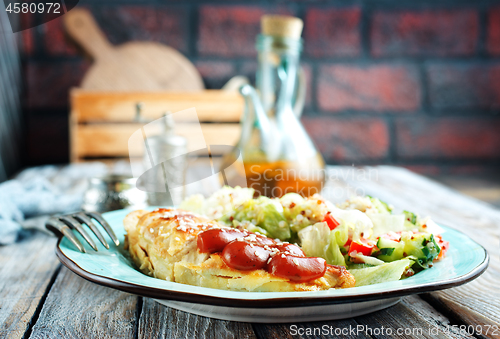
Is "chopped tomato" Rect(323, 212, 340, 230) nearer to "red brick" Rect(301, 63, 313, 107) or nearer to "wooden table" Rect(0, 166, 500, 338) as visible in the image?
"wooden table" Rect(0, 166, 500, 338)

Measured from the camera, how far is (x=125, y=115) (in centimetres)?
186

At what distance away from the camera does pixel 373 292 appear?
1.40 feet

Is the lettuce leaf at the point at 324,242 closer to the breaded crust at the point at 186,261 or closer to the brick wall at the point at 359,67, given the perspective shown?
the breaded crust at the point at 186,261

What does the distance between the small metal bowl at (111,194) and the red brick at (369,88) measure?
1383 millimetres

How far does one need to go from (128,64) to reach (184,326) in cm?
167

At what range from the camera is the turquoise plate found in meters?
0.41

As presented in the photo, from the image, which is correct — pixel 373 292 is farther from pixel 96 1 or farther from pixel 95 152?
pixel 96 1

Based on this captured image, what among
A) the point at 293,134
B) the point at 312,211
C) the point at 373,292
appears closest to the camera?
the point at 373,292

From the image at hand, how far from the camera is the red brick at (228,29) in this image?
208cm

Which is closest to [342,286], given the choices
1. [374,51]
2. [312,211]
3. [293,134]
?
[312,211]

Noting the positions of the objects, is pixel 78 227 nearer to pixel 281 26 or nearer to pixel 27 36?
pixel 281 26

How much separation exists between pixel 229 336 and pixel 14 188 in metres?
0.68

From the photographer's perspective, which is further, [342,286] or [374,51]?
[374,51]

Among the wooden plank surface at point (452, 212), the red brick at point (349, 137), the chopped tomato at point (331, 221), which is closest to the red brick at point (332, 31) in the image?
the red brick at point (349, 137)
